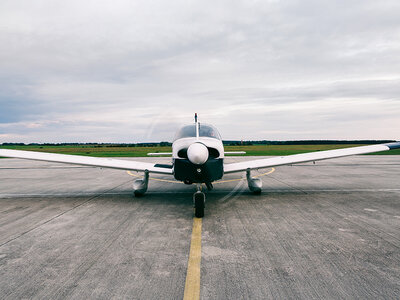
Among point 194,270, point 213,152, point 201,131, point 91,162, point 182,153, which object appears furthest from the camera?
point 91,162

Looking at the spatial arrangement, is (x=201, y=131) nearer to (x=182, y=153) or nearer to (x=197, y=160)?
(x=182, y=153)

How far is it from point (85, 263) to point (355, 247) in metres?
3.98

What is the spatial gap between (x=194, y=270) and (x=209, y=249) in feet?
2.09

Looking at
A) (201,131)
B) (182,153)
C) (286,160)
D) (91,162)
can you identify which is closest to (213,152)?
(182,153)

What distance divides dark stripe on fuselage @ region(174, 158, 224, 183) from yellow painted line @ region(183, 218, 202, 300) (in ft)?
3.96

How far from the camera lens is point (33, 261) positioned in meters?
3.18

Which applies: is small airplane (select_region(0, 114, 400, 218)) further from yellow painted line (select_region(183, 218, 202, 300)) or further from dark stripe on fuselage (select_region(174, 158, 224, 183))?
yellow painted line (select_region(183, 218, 202, 300))

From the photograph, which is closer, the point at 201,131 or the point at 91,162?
the point at 201,131

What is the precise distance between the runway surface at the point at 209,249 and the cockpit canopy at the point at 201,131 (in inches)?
75.4

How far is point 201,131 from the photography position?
A: 623cm

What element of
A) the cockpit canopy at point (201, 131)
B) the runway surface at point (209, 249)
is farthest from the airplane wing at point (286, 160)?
the cockpit canopy at point (201, 131)

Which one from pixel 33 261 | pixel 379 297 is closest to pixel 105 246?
pixel 33 261

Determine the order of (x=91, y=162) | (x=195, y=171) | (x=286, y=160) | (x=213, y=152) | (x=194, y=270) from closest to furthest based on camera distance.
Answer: (x=194, y=270), (x=195, y=171), (x=213, y=152), (x=91, y=162), (x=286, y=160)

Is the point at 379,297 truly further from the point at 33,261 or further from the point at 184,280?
the point at 33,261
